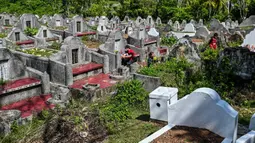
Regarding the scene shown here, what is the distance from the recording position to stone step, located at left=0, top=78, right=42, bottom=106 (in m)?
13.2

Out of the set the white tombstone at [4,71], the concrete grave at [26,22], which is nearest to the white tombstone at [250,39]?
the white tombstone at [4,71]

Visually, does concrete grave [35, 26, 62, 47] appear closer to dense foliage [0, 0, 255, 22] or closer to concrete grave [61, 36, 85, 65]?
concrete grave [61, 36, 85, 65]

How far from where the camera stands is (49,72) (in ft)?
51.9

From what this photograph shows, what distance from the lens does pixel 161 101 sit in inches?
316

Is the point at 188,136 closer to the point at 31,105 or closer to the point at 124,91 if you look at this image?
the point at 124,91

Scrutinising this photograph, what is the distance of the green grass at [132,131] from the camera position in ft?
25.2

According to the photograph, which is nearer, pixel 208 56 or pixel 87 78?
pixel 208 56

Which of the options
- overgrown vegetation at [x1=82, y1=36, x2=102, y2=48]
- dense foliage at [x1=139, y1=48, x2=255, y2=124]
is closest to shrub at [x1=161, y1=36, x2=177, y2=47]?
overgrown vegetation at [x1=82, y1=36, x2=102, y2=48]

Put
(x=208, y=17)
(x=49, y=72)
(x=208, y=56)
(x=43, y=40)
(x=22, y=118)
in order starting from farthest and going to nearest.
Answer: (x=208, y=17), (x=43, y=40), (x=49, y=72), (x=208, y=56), (x=22, y=118)

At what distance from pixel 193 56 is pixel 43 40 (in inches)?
449

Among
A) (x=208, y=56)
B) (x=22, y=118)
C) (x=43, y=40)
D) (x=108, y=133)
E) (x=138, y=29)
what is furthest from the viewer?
(x=138, y=29)

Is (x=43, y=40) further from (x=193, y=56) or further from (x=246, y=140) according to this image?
(x=246, y=140)

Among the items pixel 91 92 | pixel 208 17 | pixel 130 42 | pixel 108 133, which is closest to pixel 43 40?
pixel 130 42

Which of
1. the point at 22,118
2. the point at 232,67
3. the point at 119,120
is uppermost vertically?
the point at 232,67
